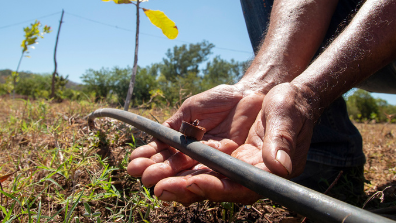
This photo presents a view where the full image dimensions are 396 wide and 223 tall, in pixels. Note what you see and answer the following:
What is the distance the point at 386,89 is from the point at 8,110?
4.88 meters

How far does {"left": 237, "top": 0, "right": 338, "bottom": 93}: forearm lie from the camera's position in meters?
2.00

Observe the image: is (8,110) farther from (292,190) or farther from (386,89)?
(386,89)

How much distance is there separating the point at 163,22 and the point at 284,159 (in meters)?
1.80

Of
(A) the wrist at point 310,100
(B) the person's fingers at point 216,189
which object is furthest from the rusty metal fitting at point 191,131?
(A) the wrist at point 310,100

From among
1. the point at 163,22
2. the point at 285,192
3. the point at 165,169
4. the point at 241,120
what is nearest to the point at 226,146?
the point at 241,120

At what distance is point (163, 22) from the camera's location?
2189 mm

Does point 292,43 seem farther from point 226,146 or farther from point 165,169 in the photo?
point 165,169

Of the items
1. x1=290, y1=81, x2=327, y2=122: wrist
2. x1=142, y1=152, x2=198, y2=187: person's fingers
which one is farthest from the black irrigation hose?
x1=290, y1=81, x2=327, y2=122: wrist

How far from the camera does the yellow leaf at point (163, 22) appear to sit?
2.16 metres

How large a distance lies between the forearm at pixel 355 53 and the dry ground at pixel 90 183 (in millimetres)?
613

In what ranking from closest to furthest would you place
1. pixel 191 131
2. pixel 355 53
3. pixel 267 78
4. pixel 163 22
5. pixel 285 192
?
pixel 285 192 → pixel 191 131 → pixel 355 53 → pixel 267 78 → pixel 163 22

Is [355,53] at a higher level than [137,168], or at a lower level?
higher

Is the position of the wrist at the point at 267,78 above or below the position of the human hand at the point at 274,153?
above

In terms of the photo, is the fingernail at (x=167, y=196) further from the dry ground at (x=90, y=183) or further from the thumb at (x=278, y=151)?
the thumb at (x=278, y=151)
